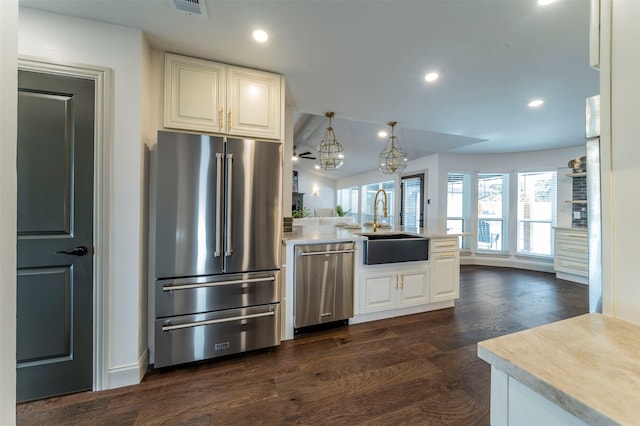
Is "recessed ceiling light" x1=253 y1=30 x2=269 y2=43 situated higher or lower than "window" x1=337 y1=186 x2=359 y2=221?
higher

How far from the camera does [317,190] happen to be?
38.3 ft

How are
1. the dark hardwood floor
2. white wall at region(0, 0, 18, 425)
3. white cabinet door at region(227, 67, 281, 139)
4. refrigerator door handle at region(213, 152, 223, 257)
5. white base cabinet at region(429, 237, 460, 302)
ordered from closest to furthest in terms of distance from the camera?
white wall at region(0, 0, 18, 425)
the dark hardwood floor
refrigerator door handle at region(213, 152, 223, 257)
white cabinet door at region(227, 67, 281, 139)
white base cabinet at region(429, 237, 460, 302)

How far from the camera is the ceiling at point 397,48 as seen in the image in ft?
5.29

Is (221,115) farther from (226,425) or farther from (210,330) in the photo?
(226,425)

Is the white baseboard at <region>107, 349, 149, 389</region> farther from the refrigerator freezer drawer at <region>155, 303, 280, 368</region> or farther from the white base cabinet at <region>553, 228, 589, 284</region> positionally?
the white base cabinet at <region>553, 228, 589, 284</region>

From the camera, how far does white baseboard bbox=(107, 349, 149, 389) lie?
1742mm

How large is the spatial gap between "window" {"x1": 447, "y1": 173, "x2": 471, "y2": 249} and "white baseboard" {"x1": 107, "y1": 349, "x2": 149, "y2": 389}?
234 inches

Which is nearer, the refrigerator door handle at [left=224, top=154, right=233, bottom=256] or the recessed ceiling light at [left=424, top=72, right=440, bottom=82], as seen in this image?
the refrigerator door handle at [left=224, top=154, right=233, bottom=256]

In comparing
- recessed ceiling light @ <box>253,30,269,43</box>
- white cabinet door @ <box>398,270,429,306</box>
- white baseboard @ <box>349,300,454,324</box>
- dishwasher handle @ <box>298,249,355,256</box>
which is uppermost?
recessed ceiling light @ <box>253,30,269,43</box>

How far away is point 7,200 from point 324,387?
6.19ft

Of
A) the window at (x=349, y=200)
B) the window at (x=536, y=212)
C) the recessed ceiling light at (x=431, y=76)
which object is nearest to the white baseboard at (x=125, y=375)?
the recessed ceiling light at (x=431, y=76)

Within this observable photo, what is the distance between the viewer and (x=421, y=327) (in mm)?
2703

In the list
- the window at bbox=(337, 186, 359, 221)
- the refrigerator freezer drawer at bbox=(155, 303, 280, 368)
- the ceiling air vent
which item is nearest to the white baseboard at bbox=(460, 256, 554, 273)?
the window at bbox=(337, 186, 359, 221)

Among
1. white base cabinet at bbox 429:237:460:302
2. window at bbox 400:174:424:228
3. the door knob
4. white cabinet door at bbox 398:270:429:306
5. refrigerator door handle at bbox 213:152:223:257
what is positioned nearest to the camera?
the door knob
